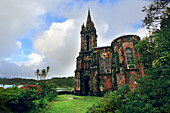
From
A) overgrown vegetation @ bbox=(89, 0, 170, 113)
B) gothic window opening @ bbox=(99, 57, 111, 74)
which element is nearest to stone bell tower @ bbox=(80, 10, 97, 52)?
gothic window opening @ bbox=(99, 57, 111, 74)

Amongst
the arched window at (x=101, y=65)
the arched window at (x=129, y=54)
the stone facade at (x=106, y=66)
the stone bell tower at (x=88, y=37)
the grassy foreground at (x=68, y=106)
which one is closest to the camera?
the grassy foreground at (x=68, y=106)

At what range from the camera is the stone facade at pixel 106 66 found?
1536 centimetres

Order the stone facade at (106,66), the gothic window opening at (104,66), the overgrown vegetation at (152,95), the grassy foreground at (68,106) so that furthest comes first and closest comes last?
the gothic window opening at (104,66) → the stone facade at (106,66) → the grassy foreground at (68,106) → the overgrown vegetation at (152,95)

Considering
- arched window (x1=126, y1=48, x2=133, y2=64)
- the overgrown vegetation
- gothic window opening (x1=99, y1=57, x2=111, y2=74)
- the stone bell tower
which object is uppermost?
the stone bell tower

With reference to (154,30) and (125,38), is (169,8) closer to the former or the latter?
(154,30)

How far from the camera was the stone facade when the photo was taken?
15357 millimetres

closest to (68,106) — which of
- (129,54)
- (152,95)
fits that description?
(152,95)

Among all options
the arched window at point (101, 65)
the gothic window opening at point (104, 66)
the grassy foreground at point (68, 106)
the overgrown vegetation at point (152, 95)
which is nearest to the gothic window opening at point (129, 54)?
the gothic window opening at point (104, 66)

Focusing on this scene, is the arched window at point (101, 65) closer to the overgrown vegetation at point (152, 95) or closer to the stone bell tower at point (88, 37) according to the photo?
the stone bell tower at point (88, 37)

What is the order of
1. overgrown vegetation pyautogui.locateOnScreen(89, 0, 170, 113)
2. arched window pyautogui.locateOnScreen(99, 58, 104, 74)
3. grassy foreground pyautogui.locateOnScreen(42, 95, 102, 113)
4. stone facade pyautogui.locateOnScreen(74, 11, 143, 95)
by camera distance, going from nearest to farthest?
overgrown vegetation pyautogui.locateOnScreen(89, 0, 170, 113) < grassy foreground pyautogui.locateOnScreen(42, 95, 102, 113) < stone facade pyautogui.locateOnScreen(74, 11, 143, 95) < arched window pyautogui.locateOnScreen(99, 58, 104, 74)

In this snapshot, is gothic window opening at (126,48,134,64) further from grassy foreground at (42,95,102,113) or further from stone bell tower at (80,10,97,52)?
stone bell tower at (80,10,97,52)

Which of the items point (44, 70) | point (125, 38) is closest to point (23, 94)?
point (125, 38)

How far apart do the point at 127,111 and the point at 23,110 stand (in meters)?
7.84

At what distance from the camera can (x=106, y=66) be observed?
19.5m
